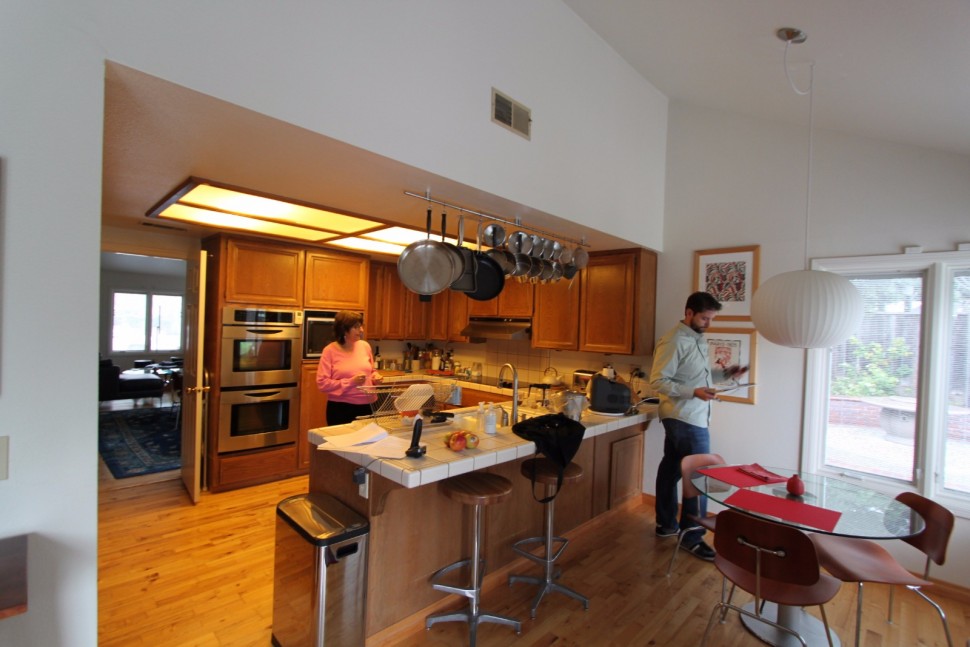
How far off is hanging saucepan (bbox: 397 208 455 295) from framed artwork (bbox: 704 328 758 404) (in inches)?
89.0

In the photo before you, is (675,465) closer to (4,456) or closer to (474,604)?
(474,604)

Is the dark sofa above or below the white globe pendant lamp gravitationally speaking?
below

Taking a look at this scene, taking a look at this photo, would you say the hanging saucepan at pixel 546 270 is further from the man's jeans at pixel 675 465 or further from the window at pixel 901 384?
the window at pixel 901 384

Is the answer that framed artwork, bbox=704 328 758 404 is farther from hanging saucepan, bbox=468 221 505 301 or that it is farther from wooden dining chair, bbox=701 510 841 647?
hanging saucepan, bbox=468 221 505 301

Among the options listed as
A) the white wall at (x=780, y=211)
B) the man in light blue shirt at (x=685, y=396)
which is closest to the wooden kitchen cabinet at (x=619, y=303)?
the white wall at (x=780, y=211)

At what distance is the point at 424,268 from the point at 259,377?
2393 millimetres

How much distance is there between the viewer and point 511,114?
236cm

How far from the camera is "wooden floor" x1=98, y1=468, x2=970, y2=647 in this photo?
7.13 feet

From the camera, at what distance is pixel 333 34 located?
1.65m

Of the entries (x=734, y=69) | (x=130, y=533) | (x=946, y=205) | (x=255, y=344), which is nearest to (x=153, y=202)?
(x=255, y=344)

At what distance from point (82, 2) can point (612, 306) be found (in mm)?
3420

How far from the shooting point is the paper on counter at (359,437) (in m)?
2.12

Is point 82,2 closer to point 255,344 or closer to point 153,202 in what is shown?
point 153,202

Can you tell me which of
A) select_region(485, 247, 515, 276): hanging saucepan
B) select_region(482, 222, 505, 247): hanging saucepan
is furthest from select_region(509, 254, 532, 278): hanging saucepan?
select_region(482, 222, 505, 247): hanging saucepan
